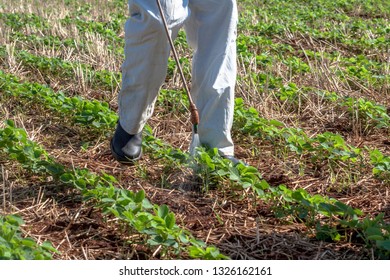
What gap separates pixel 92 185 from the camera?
3.43 meters

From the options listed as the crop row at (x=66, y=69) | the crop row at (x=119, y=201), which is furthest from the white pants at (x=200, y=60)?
the crop row at (x=66, y=69)

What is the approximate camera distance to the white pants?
3.59 m

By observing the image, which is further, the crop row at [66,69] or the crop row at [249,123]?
the crop row at [66,69]

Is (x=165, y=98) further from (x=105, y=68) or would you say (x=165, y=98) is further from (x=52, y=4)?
(x=52, y=4)

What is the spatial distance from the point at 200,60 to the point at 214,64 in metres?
0.09

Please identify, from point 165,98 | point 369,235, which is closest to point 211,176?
point 369,235

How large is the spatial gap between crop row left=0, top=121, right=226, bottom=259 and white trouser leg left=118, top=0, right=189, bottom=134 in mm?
407

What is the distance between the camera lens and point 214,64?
370 centimetres

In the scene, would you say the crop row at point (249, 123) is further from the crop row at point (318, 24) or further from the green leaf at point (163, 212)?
the crop row at point (318, 24)

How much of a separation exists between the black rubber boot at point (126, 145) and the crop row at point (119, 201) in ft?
0.92

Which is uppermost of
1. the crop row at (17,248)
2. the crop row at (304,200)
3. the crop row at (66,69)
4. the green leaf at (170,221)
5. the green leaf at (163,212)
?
the crop row at (17,248)

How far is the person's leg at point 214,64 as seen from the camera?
3676mm

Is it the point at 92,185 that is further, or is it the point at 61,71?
the point at 61,71

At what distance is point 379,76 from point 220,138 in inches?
86.8
